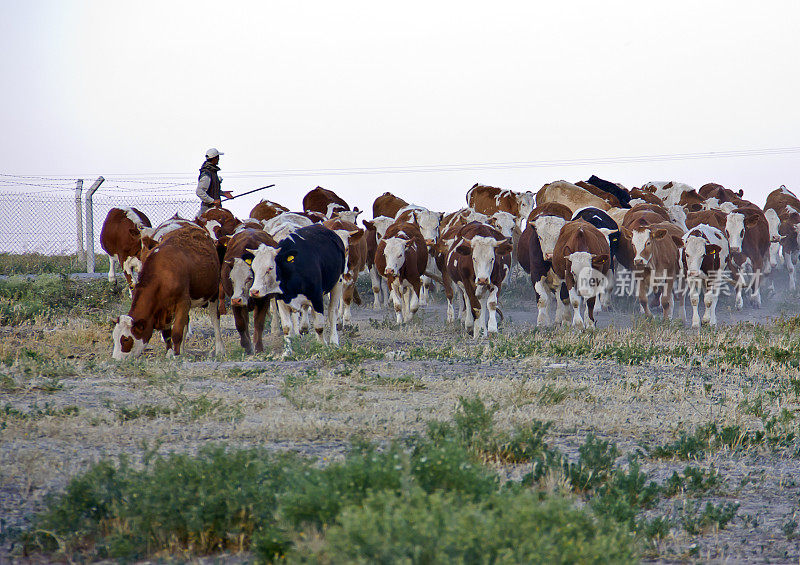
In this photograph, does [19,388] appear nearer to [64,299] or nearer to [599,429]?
[599,429]

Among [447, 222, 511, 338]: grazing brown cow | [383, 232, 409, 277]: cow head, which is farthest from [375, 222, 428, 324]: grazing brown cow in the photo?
[447, 222, 511, 338]: grazing brown cow

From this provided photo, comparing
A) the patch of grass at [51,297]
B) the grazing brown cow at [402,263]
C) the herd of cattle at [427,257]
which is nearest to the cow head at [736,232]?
the herd of cattle at [427,257]

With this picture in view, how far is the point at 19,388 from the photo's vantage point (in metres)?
8.38

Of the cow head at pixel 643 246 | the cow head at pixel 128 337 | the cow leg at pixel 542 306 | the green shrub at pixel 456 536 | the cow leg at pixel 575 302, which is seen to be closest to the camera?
the green shrub at pixel 456 536

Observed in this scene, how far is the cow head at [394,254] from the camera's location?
16.5 m

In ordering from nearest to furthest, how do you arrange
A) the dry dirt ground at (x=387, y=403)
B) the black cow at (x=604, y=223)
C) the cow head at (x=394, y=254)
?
1. the dry dirt ground at (x=387, y=403)
2. the cow head at (x=394, y=254)
3. the black cow at (x=604, y=223)

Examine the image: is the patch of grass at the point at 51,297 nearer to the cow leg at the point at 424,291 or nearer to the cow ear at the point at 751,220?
the cow leg at the point at 424,291

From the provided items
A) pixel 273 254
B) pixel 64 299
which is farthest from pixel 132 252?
pixel 273 254

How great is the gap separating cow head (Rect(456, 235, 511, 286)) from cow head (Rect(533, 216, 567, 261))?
1903 mm

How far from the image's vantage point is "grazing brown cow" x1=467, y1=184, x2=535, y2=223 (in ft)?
86.2

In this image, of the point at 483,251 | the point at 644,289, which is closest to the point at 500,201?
the point at 644,289

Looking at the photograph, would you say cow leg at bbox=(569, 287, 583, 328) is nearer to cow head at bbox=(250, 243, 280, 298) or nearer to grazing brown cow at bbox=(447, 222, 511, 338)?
grazing brown cow at bbox=(447, 222, 511, 338)

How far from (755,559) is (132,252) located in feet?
48.1

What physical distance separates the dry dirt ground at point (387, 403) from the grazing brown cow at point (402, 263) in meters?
3.80
